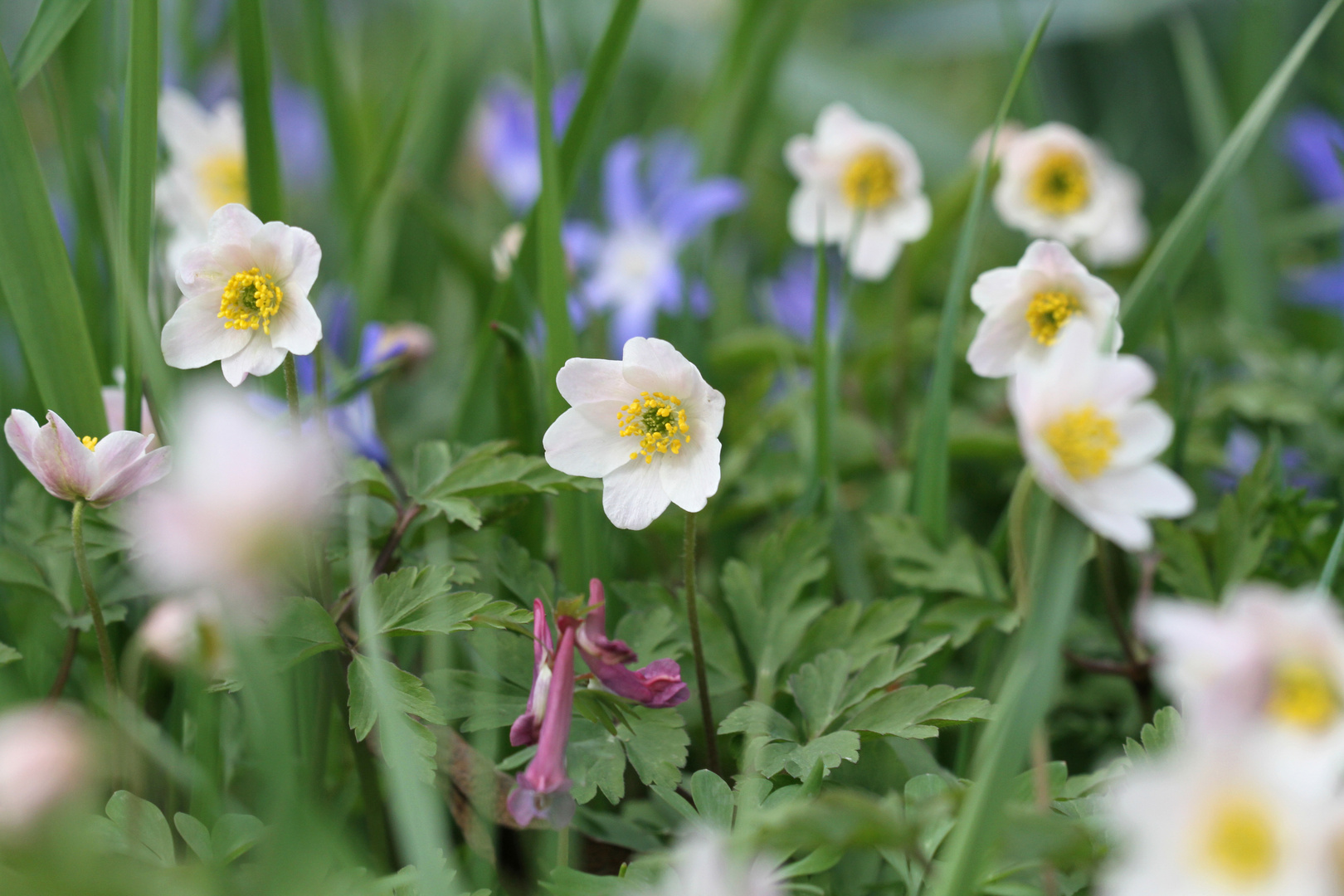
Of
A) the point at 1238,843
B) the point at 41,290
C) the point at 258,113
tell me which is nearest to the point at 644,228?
the point at 258,113

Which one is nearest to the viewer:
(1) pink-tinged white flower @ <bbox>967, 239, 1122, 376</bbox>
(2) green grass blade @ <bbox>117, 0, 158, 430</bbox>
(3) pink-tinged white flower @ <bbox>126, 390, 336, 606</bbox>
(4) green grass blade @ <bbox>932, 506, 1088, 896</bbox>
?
(3) pink-tinged white flower @ <bbox>126, 390, 336, 606</bbox>

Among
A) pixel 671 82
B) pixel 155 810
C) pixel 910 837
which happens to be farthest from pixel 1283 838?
pixel 671 82

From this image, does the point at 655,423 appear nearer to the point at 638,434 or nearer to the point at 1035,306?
the point at 638,434

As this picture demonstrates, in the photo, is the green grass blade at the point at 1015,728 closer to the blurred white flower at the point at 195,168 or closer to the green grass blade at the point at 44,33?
A: the green grass blade at the point at 44,33

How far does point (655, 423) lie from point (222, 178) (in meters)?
0.94

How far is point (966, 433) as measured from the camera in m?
1.21

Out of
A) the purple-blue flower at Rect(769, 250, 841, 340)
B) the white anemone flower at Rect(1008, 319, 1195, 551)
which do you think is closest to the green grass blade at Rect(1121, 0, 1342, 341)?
the white anemone flower at Rect(1008, 319, 1195, 551)

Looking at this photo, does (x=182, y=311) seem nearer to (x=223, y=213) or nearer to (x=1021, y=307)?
(x=223, y=213)

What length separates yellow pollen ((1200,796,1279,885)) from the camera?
1.50ft

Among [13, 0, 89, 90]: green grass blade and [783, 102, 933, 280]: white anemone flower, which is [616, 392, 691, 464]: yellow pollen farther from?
[13, 0, 89, 90]: green grass blade

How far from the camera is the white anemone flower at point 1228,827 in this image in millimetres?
440

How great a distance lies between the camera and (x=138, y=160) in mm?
897

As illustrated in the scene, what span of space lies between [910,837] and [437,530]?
20.2 inches

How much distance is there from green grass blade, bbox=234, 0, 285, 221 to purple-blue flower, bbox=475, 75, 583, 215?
75cm
